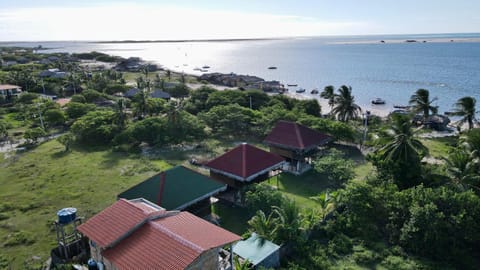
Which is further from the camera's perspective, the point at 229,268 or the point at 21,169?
the point at 21,169

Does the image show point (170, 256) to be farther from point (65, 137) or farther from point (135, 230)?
point (65, 137)

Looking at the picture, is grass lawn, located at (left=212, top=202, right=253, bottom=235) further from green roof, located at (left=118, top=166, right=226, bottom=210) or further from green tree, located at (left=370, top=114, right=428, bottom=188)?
green tree, located at (left=370, top=114, right=428, bottom=188)

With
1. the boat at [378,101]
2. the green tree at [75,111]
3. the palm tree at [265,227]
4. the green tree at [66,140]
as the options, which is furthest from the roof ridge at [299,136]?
the boat at [378,101]

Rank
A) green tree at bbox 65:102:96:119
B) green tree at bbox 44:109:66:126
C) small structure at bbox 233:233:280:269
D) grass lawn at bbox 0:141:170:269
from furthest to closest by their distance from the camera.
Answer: green tree at bbox 65:102:96:119 → green tree at bbox 44:109:66:126 → grass lawn at bbox 0:141:170:269 → small structure at bbox 233:233:280:269

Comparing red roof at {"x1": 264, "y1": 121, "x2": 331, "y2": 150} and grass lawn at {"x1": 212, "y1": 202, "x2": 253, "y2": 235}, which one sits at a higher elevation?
red roof at {"x1": 264, "y1": 121, "x2": 331, "y2": 150}

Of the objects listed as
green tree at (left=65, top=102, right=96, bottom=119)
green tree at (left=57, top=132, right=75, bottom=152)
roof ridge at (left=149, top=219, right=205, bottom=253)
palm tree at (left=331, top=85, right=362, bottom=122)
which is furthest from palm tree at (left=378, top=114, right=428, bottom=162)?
green tree at (left=65, top=102, right=96, bottom=119)

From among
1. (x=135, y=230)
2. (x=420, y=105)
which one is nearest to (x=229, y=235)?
(x=135, y=230)

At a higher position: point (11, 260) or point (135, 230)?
point (135, 230)
